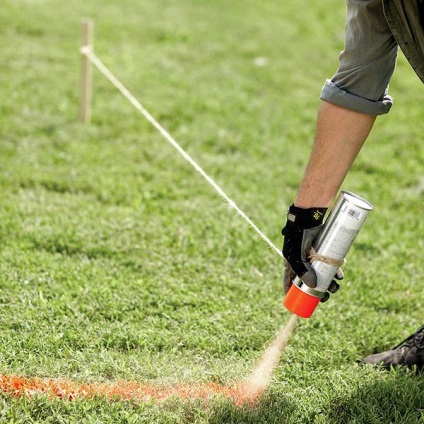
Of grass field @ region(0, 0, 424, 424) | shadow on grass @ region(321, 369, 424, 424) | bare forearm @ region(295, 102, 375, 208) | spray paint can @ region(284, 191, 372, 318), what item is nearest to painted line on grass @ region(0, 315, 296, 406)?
grass field @ region(0, 0, 424, 424)

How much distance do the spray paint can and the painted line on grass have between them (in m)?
0.46

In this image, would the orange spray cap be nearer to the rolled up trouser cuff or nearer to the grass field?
the grass field

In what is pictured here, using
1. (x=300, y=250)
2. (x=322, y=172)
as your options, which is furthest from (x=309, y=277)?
(x=322, y=172)

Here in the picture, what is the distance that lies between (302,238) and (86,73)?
3316mm

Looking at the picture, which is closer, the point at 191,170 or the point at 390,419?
the point at 390,419

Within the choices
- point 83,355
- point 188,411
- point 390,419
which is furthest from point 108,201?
point 390,419

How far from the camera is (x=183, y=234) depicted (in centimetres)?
440

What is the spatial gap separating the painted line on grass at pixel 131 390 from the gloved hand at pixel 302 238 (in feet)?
1.85

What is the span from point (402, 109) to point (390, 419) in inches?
170

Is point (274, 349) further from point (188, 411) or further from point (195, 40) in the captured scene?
point (195, 40)

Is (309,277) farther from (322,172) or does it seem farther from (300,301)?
(322,172)

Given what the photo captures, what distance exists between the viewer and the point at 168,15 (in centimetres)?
897

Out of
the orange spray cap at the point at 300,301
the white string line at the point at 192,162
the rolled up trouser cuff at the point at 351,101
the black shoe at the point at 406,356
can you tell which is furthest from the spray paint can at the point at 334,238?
the black shoe at the point at 406,356

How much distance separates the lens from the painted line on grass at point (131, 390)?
117 inches
